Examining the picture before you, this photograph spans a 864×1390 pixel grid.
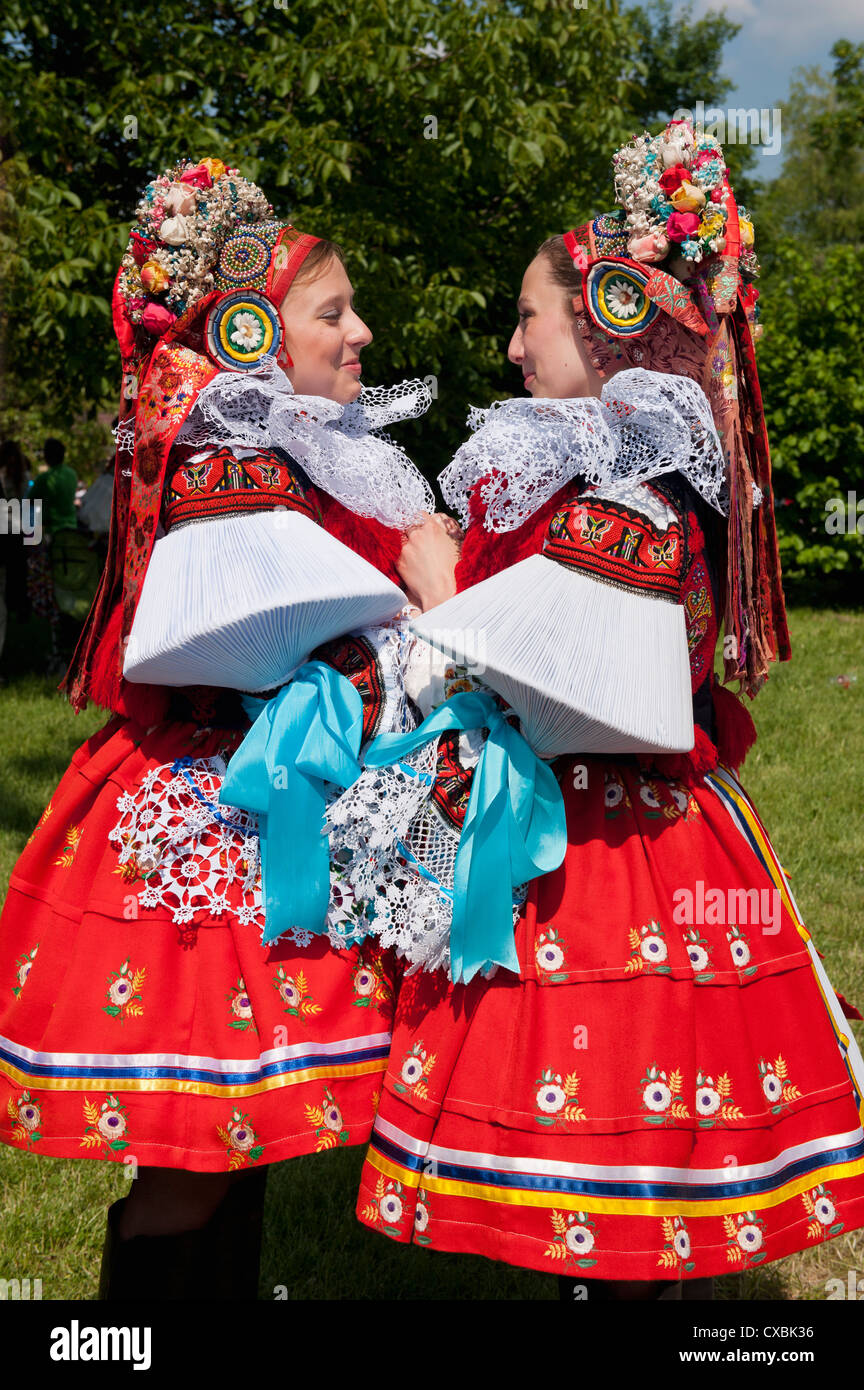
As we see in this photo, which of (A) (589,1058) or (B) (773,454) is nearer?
(A) (589,1058)

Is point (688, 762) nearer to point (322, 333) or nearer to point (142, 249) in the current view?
point (322, 333)

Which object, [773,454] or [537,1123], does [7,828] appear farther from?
[773,454]

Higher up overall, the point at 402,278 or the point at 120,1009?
the point at 402,278

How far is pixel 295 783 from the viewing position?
1964 mm

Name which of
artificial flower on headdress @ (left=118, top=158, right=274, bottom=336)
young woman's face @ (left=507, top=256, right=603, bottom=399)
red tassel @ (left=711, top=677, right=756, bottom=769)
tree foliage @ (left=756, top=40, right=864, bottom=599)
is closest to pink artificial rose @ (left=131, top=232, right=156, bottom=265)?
artificial flower on headdress @ (left=118, top=158, right=274, bottom=336)

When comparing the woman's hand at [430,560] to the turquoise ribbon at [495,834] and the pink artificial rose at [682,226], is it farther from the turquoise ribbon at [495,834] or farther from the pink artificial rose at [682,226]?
the pink artificial rose at [682,226]

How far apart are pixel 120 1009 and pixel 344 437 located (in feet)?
3.69

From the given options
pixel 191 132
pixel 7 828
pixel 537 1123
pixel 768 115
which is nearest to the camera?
pixel 537 1123

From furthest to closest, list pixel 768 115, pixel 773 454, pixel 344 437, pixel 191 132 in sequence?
pixel 773 454 → pixel 191 132 → pixel 768 115 → pixel 344 437

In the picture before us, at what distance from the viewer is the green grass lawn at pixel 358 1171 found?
3.00 meters

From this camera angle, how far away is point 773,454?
10852 mm

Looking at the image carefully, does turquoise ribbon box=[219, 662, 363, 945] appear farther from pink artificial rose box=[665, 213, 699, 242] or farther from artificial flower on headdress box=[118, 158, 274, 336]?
pink artificial rose box=[665, 213, 699, 242]

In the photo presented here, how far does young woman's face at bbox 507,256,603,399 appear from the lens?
84.0 inches

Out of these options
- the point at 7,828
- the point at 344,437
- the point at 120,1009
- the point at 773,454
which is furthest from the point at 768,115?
the point at 773,454
